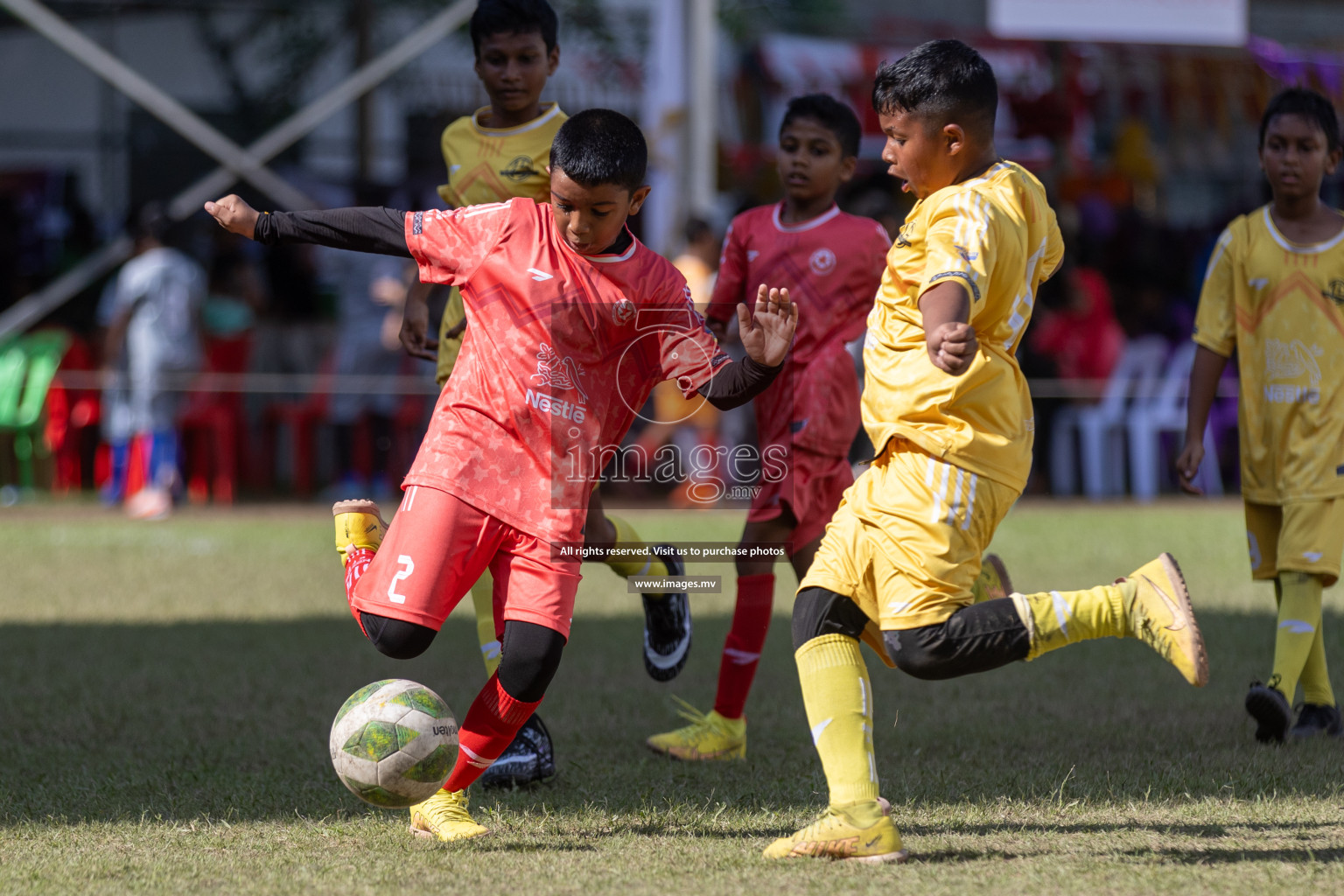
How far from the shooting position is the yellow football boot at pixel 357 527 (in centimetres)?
416

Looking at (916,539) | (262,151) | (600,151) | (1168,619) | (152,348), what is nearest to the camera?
(1168,619)

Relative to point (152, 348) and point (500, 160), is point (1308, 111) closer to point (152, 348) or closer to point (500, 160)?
point (500, 160)

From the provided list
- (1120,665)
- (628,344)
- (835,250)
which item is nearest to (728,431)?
(1120,665)

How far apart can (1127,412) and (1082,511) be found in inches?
54.8

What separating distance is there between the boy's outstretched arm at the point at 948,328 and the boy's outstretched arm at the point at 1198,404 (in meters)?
1.88

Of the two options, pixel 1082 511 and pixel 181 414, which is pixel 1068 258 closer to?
pixel 1082 511

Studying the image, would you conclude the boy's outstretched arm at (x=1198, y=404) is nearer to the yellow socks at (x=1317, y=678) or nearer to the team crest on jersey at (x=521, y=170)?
the yellow socks at (x=1317, y=678)

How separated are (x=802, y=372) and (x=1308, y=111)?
6.24 ft

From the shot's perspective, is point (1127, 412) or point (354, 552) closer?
point (354, 552)

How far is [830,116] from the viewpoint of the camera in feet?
16.9

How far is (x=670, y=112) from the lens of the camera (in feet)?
40.3

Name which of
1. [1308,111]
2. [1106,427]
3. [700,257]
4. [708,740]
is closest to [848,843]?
[708,740]

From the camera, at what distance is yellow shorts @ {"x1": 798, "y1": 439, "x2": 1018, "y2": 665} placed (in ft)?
11.9

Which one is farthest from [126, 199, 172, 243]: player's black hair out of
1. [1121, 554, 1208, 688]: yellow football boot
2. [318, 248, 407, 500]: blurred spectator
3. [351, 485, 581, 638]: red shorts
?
[1121, 554, 1208, 688]: yellow football boot
